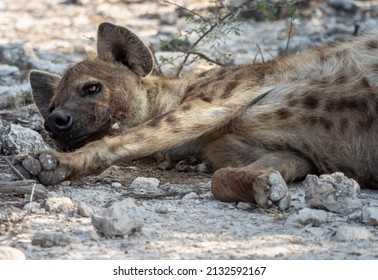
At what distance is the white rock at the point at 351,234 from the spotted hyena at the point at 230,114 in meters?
0.64

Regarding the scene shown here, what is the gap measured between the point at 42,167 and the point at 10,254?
1.19 m

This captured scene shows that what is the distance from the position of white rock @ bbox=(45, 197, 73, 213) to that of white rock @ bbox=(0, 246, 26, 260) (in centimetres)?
68

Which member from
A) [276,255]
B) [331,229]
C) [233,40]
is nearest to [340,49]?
[331,229]

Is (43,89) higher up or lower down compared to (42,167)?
lower down

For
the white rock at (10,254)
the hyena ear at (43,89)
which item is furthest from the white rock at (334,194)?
the hyena ear at (43,89)

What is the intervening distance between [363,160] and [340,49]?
2.72ft

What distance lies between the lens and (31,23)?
971cm

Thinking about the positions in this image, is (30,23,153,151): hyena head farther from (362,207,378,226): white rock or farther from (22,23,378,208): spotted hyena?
(362,207,378,226): white rock

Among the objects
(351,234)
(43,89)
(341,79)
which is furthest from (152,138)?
(351,234)

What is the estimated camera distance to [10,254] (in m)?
3.16

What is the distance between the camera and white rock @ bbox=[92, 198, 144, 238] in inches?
135

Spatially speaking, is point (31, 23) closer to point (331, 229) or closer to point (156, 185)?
point (156, 185)

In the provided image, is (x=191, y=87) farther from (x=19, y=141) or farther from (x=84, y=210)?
(x=84, y=210)

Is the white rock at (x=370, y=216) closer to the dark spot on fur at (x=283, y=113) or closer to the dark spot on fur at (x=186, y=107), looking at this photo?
the dark spot on fur at (x=283, y=113)
